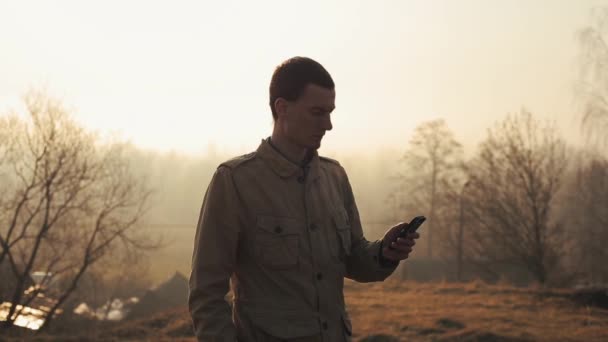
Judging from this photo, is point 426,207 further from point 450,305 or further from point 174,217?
point 174,217

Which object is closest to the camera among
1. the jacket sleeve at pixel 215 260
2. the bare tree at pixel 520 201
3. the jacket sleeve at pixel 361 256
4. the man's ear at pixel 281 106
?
the jacket sleeve at pixel 215 260

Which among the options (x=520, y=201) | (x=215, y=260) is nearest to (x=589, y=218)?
(x=520, y=201)

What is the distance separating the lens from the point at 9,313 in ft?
64.8

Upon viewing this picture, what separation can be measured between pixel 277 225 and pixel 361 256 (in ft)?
1.49

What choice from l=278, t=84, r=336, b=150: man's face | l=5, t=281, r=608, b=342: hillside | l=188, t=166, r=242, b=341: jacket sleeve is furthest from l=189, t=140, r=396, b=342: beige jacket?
l=5, t=281, r=608, b=342: hillside

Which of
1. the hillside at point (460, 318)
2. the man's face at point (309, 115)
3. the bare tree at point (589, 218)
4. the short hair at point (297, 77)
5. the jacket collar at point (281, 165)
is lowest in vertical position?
the hillside at point (460, 318)

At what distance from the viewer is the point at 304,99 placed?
2.73m

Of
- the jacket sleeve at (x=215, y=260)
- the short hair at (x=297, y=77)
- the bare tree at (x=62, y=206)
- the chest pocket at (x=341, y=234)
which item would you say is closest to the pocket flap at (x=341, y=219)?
the chest pocket at (x=341, y=234)

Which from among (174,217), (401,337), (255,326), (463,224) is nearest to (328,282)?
(255,326)

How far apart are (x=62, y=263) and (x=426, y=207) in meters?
21.5

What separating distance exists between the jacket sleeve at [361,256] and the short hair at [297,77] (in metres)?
0.58

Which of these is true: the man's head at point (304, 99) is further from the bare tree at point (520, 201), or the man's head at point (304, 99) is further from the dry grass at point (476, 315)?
the bare tree at point (520, 201)

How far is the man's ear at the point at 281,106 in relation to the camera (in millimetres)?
2783

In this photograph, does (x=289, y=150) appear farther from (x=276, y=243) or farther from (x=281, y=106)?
(x=276, y=243)
